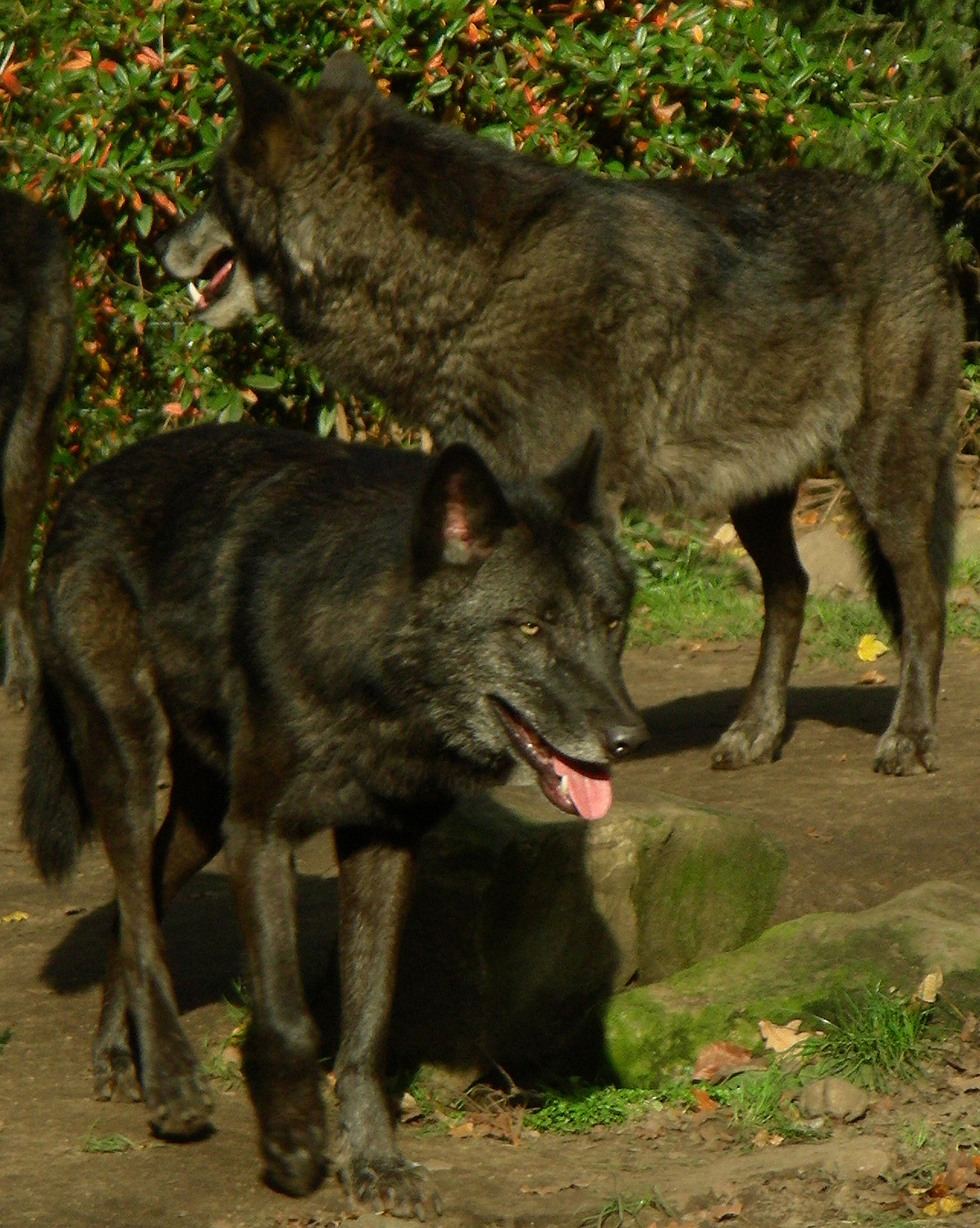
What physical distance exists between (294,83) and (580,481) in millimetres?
5143

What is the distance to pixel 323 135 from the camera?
20.0 feet

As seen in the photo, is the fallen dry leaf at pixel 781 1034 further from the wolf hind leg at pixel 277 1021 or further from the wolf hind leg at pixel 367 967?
the wolf hind leg at pixel 277 1021

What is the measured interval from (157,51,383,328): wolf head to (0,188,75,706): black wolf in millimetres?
1751

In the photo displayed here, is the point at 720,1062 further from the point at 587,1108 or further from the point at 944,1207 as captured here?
the point at 944,1207

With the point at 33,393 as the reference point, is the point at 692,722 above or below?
below

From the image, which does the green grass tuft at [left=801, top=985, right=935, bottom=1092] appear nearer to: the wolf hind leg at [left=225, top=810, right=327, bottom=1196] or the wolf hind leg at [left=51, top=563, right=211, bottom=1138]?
the wolf hind leg at [left=225, top=810, right=327, bottom=1196]

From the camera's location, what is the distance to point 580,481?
3971 mm

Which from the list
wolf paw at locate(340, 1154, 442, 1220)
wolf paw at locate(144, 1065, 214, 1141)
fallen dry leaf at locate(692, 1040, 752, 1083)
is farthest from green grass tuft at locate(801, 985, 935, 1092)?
wolf paw at locate(144, 1065, 214, 1141)

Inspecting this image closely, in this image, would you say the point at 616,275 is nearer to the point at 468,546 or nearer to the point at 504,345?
the point at 504,345

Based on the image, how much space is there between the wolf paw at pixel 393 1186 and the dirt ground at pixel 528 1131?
0.15 feet

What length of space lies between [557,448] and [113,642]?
207 centimetres

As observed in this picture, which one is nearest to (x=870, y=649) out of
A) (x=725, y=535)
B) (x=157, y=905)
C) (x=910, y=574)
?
(x=910, y=574)

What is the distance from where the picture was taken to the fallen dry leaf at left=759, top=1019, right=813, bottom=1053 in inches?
183

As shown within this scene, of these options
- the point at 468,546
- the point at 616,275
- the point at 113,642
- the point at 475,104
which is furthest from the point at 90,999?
the point at 475,104
